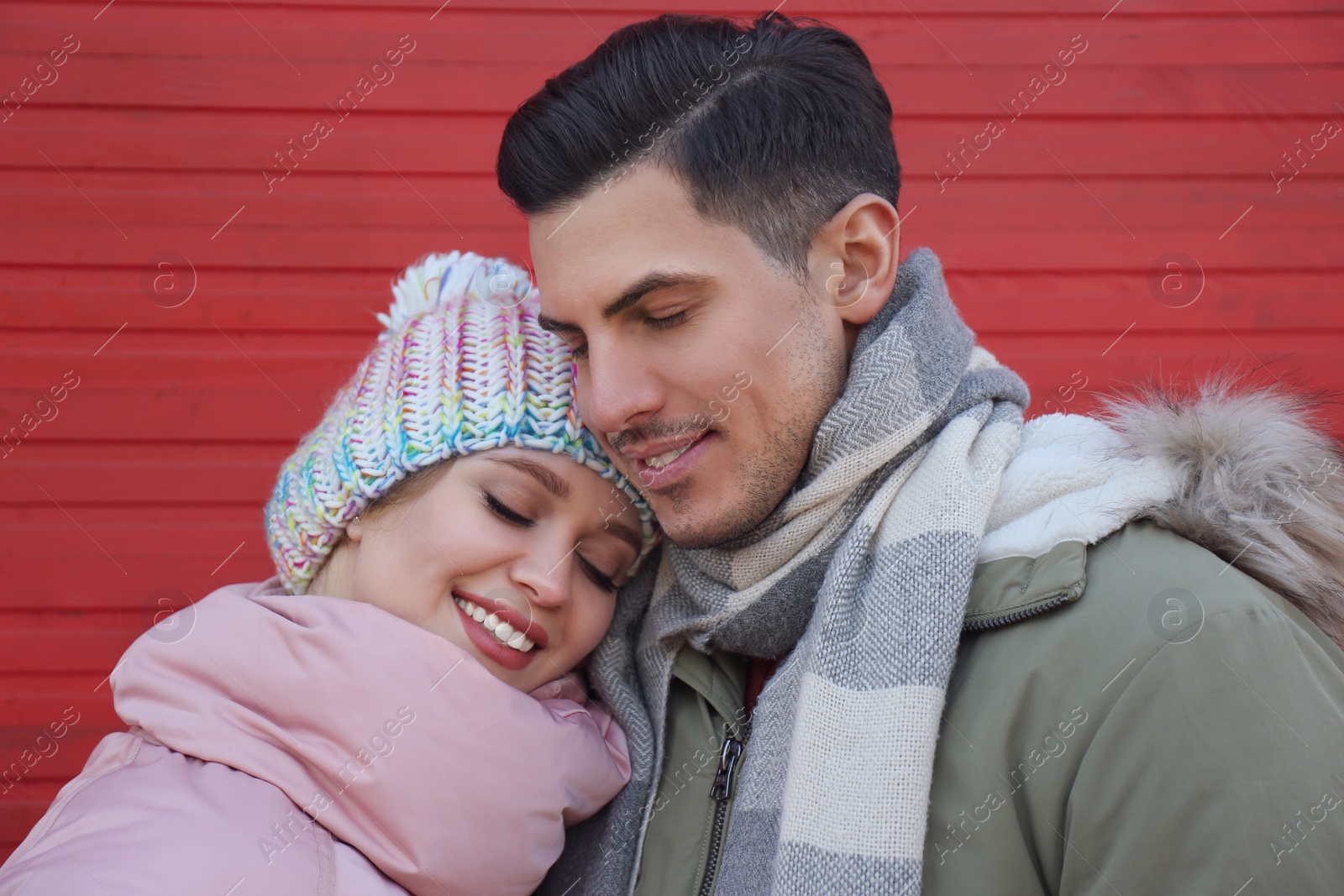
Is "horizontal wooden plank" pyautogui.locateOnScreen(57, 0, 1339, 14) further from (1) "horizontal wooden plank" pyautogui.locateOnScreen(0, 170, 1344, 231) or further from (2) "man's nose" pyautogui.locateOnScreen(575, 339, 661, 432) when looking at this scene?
(2) "man's nose" pyautogui.locateOnScreen(575, 339, 661, 432)

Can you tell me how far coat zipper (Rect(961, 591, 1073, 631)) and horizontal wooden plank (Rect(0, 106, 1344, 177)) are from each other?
2.29 m

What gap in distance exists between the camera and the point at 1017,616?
131 centimetres

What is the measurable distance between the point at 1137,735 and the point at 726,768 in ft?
2.05

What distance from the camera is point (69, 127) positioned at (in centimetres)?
313

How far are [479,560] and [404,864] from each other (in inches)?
18.7

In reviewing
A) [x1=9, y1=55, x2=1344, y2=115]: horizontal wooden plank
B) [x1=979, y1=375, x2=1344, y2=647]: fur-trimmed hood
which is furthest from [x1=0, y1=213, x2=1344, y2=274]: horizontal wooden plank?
[x1=979, y1=375, x2=1344, y2=647]: fur-trimmed hood

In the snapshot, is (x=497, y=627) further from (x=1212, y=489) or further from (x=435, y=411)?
(x=1212, y=489)

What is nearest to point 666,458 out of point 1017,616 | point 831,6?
point 1017,616

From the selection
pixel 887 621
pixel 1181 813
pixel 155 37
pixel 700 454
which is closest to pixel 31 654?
pixel 155 37

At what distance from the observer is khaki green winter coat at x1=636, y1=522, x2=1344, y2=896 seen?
3.54 feet

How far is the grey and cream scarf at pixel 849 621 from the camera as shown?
125 centimetres

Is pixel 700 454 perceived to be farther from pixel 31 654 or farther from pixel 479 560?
pixel 31 654

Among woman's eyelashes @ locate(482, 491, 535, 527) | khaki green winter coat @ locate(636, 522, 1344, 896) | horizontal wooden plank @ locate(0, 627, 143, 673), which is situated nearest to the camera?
khaki green winter coat @ locate(636, 522, 1344, 896)

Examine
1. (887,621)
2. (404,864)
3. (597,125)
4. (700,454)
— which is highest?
(597,125)
